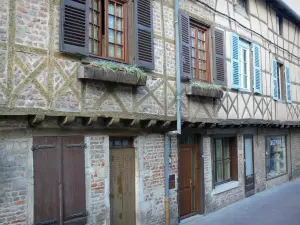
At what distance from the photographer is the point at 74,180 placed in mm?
5793

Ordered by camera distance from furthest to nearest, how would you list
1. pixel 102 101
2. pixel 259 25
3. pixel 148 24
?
pixel 259 25, pixel 148 24, pixel 102 101

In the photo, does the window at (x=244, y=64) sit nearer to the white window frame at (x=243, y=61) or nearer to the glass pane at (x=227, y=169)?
the white window frame at (x=243, y=61)

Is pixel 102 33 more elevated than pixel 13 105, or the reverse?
pixel 102 33

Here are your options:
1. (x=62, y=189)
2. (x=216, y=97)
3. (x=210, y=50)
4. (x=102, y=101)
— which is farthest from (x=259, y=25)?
(x=62, y=189)

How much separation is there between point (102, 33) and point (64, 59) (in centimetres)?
115

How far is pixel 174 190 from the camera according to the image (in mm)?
8047

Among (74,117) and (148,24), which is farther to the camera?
(148,24)

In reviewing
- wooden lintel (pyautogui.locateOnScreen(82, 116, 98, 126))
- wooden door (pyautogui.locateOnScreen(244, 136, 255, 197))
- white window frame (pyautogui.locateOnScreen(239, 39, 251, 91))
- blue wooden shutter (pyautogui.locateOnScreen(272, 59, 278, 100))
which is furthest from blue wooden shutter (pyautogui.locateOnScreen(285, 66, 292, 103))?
wooden lintel (pyautogui.locateOnScreen(82, 116, 98, 126))

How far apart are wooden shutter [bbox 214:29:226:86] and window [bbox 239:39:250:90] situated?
4.55 ft

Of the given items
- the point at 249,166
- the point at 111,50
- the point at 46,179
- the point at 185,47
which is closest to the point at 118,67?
the point at 111,50

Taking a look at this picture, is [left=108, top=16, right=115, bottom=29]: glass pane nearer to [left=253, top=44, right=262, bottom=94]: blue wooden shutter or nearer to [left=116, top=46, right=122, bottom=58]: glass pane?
[left=116, top=46, right=122, bottom=58]: glass pane

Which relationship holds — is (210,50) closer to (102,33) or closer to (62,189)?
(102,33)

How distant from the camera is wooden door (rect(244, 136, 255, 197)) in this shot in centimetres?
1130

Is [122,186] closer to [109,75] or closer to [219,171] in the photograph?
[109,75]
